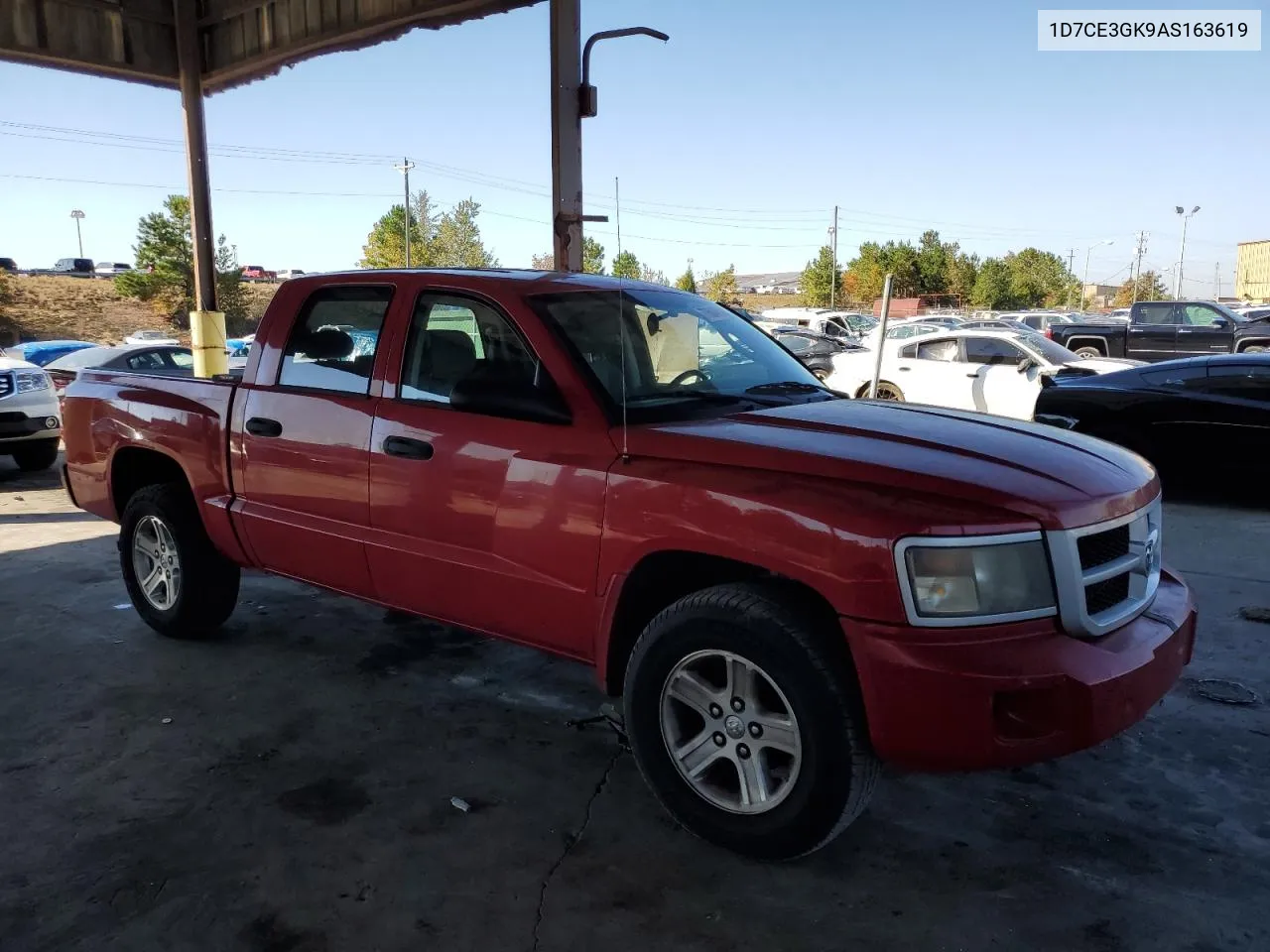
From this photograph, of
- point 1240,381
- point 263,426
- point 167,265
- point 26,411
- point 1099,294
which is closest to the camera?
point 263,426

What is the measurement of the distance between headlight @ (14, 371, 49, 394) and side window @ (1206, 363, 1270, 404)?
38.1ft

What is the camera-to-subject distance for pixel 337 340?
4004 mm

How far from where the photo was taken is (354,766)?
3486 millimetres

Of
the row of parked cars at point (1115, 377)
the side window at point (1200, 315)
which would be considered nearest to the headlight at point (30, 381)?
the row of parked cars at point (1115, 377)

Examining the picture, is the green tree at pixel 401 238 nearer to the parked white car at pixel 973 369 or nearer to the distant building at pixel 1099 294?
the parked white car at pixel 973 369

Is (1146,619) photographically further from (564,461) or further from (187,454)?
(187,454)

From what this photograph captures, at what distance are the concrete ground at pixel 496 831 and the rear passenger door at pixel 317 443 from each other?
0.64 meters

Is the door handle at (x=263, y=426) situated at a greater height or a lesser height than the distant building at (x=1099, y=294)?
lesser

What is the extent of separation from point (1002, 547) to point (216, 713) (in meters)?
3.22

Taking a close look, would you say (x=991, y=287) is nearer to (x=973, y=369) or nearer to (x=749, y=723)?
(x=973, y=369)

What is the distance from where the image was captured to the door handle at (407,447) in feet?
11.5

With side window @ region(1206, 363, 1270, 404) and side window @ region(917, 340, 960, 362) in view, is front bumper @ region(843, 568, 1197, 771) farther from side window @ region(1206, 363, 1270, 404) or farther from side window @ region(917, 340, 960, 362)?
side window @ region(917, 340, 960, 362)

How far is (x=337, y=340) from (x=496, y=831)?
2142 millimetres

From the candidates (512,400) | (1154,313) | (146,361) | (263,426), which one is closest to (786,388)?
(512,400)
